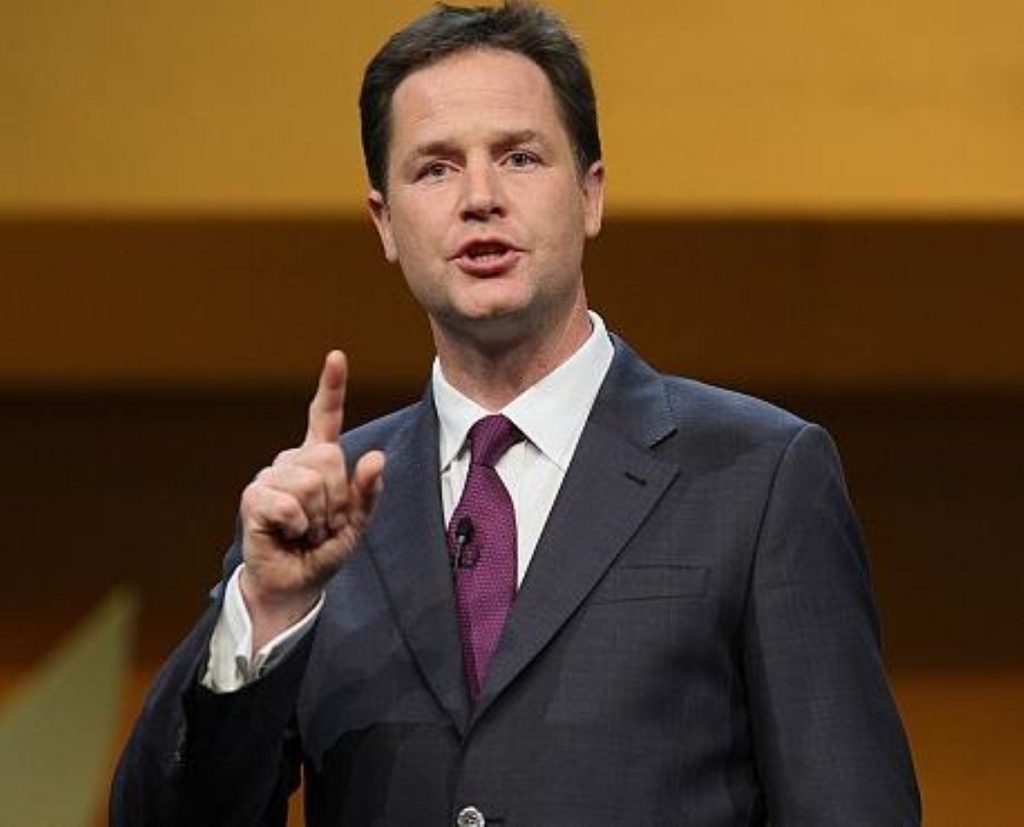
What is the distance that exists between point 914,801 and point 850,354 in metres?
0.93

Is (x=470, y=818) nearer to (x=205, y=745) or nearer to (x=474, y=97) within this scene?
(x=205, y=745)

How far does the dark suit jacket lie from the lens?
872 mm

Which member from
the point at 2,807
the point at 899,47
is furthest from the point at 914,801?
the point at 899,47

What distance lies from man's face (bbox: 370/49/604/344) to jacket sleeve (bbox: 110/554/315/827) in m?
0.20

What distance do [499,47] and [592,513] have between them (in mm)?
265

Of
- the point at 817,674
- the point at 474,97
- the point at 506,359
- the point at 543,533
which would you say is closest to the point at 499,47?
the point at 474,97

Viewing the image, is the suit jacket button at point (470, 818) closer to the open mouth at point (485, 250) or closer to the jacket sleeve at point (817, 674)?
the jacket sleeve at point (817, 674)

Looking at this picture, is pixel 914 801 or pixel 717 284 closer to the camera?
pixel 914 801

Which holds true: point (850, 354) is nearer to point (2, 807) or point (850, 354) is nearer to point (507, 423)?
point (507, 423)

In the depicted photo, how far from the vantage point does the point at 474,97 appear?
995 mm

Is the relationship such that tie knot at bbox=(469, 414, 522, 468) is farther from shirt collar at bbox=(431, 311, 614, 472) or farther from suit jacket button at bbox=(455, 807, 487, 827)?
suit jacket button at bbox=(455, 807, 487, 827)

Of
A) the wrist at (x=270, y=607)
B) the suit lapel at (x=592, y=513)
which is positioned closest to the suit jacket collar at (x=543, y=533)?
the suit lapel at (x=592, y=513)

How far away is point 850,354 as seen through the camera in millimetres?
1802

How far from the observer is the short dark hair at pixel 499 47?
102 centimetres
